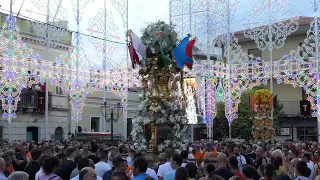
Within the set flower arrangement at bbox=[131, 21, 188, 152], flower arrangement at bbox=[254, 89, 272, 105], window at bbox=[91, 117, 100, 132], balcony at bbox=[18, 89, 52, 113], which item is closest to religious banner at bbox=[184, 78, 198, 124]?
window at bbox=[91, 117, 100, 132]

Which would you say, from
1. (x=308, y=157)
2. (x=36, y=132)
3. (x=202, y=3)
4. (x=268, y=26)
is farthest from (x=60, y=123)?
(x=308, y=157)

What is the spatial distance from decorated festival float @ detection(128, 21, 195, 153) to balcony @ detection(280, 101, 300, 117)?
91.1 ft

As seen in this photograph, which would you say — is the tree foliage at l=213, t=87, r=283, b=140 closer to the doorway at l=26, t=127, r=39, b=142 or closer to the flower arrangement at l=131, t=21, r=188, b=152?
the doorway at l=26, t=127, r=39, b=142

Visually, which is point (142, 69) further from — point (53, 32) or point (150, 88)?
point (53, 32)

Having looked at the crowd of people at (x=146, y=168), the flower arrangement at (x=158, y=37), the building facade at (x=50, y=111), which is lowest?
the crowd of people at (x=146, y=168)

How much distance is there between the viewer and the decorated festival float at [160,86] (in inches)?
545

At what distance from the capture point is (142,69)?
1424 centimetres

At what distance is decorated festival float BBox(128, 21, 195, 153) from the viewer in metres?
13.8

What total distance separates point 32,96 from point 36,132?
3137mm

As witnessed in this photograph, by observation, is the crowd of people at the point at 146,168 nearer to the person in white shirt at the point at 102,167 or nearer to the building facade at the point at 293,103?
the person in white shirt at the point at 102,167

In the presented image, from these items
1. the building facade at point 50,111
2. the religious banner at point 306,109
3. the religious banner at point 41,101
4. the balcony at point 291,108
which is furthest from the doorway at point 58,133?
the balcony at point 291,108

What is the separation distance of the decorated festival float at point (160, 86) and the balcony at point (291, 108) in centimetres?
2776

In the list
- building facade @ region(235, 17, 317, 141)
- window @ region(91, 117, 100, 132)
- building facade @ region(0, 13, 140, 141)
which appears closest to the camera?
building facade @ region(0, 13, 140, 141)

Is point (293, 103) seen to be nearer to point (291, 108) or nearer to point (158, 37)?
point (291, 108)
